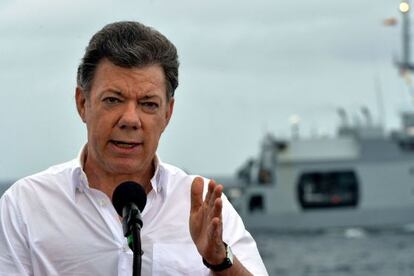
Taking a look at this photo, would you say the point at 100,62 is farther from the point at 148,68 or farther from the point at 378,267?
the point at 378,267

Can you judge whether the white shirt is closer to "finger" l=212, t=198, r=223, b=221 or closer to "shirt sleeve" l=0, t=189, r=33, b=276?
"shirt sleeve" l=0, t=189, r=33, b=276

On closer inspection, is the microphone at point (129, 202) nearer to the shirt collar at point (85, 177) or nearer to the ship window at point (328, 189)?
the shirt collar at point (85, 177)

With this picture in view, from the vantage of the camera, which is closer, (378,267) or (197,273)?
(197,273)

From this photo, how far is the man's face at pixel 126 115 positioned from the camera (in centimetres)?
261

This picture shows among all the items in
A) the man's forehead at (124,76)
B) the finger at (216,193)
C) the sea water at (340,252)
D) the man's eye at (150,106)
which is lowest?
the sea water at (340,252)

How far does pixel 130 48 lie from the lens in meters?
2.63

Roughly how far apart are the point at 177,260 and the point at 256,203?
60.6 meters

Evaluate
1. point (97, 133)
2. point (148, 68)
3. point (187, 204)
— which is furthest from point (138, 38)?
point (187, 204)

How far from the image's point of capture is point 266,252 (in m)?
50.8

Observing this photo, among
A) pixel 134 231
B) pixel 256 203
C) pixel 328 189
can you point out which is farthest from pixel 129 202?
pixel 256 203

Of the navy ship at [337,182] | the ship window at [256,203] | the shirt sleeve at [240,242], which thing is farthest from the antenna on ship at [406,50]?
the shirt sleeve at [240,242]

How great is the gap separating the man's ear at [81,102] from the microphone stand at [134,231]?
1.24ft

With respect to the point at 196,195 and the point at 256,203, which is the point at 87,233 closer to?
the point at 196,195

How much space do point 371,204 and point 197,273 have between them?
5970 cm
